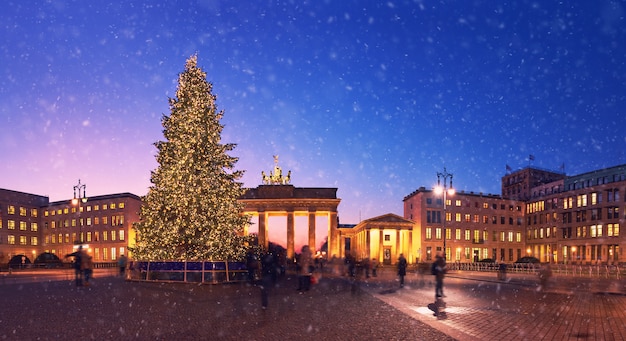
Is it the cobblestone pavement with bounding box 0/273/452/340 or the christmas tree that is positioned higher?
the christmas tree

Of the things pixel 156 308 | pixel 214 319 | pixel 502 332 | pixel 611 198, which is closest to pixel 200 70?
pixel 156 308

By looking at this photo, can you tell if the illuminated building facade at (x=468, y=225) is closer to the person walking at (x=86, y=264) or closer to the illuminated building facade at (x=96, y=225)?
the illuminated building facade at (x=96, y=225)

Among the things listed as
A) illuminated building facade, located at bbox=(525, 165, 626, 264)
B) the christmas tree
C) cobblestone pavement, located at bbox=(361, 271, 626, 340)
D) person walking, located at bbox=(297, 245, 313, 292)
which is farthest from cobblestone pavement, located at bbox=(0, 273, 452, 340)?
illuminated building facade, located at bbox=(525, 165, 626, 264)

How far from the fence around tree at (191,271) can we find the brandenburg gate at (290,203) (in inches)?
2167

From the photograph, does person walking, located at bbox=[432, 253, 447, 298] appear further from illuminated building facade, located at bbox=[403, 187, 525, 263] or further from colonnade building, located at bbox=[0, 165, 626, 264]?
illuminated building facade, located at bbox=[403, 187, 525, 263]

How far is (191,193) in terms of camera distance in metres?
31.8

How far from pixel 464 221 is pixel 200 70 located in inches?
3247

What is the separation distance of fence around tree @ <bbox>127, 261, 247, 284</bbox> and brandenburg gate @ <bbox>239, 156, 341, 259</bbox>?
2167 inches

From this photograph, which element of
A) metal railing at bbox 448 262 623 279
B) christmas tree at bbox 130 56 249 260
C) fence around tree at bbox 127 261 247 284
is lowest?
metal railing at bbox 448 262 623 279

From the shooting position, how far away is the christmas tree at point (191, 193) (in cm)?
3169

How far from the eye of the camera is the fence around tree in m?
30.4

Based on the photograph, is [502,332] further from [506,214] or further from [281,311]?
[506,214]

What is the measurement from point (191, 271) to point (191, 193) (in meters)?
4.66

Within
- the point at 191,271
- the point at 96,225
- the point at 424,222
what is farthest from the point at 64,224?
the point at 191,271
